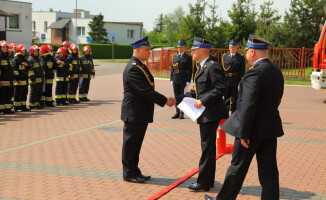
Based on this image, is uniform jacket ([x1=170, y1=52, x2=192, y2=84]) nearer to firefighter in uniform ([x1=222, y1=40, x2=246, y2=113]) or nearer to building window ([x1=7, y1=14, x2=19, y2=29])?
firefighter in uniform ([x1=222, y1=40, x2=246, y2=113])

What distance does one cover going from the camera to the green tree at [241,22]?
37562mm

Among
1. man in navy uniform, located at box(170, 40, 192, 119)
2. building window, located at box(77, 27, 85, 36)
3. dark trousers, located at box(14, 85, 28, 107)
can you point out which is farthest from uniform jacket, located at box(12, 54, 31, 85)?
building window, located at box(77, 27, 85, 36)

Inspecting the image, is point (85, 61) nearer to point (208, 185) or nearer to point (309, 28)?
point (208, 185)

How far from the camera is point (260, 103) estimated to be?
5027mm

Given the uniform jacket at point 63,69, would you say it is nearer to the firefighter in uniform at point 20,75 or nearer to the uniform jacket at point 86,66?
the uniform jacket at point 86,66

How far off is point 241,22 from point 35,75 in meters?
26.4

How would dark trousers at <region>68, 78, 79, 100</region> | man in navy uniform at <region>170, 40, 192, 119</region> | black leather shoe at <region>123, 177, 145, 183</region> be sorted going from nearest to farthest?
black leather shoe at <region>123, 177, 145, 183</region>, man in navy uniform at <region>170, 40, 192, 119</region>, dark trousers at <region>68, 78, 79, 100</region>

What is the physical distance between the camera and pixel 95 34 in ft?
234

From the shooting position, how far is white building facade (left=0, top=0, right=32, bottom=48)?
4688 centimetres

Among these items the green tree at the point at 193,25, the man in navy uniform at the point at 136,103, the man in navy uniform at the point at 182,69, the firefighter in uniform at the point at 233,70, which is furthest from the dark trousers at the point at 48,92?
the green tree at the point at 193,25

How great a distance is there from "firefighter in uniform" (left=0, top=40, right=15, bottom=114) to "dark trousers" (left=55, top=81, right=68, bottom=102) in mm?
2500

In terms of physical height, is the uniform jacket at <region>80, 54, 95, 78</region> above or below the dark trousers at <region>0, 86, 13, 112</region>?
above

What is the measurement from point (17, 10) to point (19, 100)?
119 ft

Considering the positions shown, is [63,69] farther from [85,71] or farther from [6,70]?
[6,70]
